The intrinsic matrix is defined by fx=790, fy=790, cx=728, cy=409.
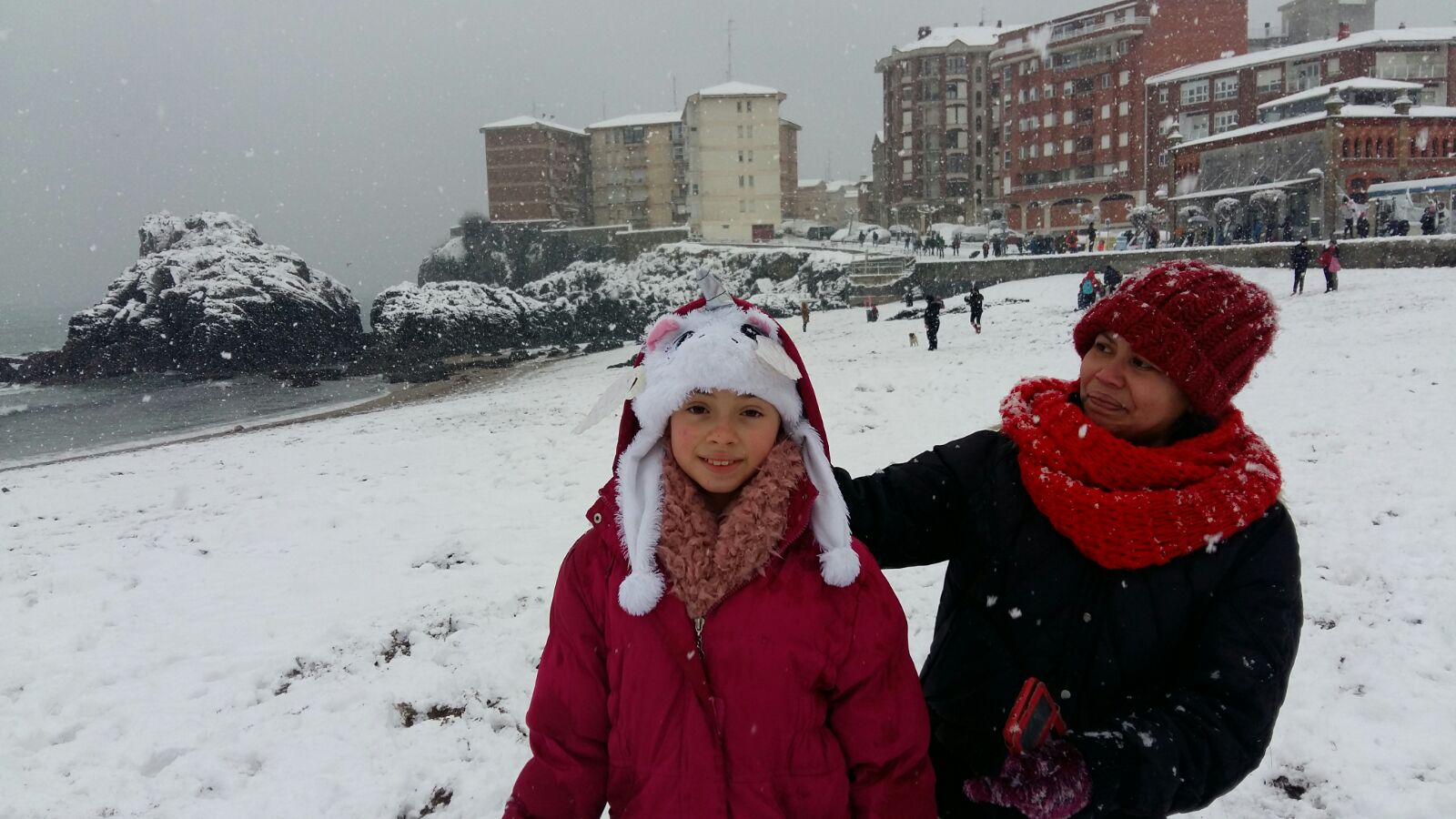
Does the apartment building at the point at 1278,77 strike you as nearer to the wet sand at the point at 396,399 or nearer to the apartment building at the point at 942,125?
the apartment building at the point at 942,125

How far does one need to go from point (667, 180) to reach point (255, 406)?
6784cm

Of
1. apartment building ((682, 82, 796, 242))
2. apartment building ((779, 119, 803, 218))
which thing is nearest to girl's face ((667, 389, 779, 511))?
apartment building ((682, 82, 796, 242))

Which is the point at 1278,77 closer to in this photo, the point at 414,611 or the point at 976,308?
the point at 976,308

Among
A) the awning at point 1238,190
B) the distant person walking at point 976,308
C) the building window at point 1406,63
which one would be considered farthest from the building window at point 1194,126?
the distant person walking at point 976,308

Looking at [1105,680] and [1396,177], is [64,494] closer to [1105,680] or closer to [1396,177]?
[1105,680]

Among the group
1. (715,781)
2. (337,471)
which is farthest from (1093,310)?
(337,471)

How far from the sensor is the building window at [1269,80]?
54625mm

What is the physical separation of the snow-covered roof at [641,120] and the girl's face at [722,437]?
321 feet

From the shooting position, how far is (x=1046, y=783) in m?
2.03

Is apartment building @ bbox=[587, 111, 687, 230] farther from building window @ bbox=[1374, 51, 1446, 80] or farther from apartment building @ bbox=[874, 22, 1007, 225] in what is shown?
building window @ bbox=[1374, 51, 1446, 80]

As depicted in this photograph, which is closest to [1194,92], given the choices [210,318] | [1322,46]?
[1322,46]

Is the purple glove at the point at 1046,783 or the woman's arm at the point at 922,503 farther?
the woman's arm at the point at 922,503

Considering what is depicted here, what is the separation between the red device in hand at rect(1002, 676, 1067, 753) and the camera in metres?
2.02

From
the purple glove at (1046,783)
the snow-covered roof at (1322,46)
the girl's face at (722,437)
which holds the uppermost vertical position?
the snow-covered roof at (1322,46)
